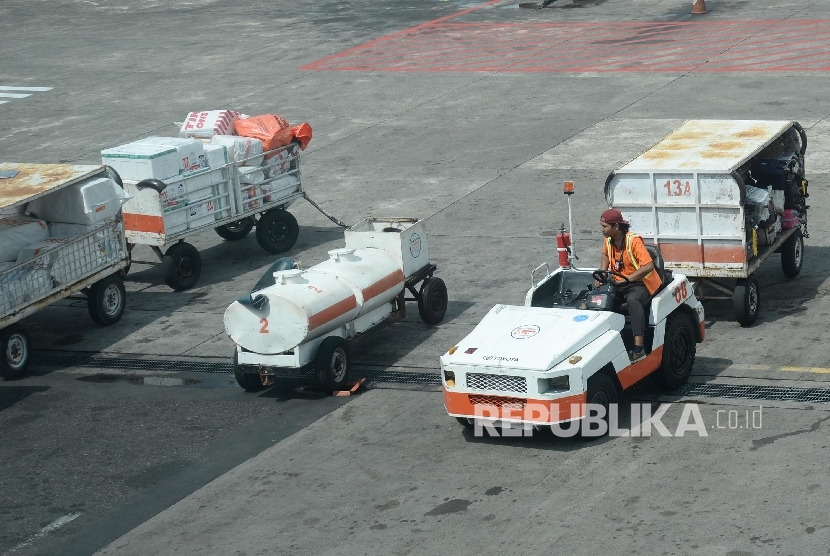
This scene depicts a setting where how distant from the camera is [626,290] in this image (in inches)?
502

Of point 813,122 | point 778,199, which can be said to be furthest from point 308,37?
point 778,199

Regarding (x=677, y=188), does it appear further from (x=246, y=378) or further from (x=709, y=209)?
(x=246, y=378)

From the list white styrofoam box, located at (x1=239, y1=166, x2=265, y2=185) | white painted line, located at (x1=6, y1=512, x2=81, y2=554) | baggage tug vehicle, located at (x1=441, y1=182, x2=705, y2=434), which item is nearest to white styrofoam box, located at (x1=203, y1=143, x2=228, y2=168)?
white styrofoam box, located at (x1=239, y1=166, x2=265, y2=185)

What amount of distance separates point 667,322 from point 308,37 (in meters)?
25.5

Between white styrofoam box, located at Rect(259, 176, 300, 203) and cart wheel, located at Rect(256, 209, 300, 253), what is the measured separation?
236 millimetres

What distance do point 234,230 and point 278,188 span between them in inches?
49.5

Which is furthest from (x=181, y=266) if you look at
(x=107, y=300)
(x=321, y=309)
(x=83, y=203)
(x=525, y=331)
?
(x=525, y=331)

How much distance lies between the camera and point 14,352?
15031 mm

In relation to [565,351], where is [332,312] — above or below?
below

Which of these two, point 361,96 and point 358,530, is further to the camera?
point 361,96

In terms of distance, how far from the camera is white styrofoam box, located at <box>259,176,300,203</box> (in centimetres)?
Answer: 1914

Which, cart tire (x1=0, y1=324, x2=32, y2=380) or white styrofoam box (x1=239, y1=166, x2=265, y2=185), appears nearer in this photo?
cart tire (x1=0, y1=324, x2=32, y2=380)

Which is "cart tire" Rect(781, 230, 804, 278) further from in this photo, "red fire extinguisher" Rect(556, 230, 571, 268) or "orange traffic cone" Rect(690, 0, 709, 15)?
"orange traffic cone" Rect(690, 0, 709, 15)

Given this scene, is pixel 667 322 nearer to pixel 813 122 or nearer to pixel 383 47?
pixel 813 122
